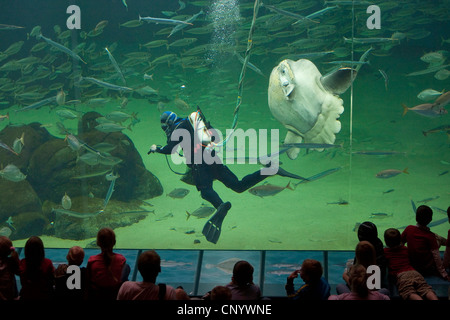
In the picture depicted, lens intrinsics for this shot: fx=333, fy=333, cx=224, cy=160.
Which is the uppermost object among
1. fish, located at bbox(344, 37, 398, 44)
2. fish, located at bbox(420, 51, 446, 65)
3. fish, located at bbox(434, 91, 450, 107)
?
fish, located at bbox(344, 37, 398, 44)

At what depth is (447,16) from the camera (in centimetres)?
569

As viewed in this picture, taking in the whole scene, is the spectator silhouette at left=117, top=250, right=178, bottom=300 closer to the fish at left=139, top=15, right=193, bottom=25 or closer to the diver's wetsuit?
the diver's wetsuit

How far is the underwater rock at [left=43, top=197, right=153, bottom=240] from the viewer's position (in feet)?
17.0

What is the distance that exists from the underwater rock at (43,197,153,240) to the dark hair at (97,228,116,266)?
3007 millimetres

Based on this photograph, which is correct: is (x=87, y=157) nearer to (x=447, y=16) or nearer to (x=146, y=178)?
(x=146, y=178)

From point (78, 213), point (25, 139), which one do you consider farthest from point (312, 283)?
point (25, 139)

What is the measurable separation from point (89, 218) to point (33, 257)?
129 inches

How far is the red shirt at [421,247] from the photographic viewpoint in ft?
7.92

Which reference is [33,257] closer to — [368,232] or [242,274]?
[242,274]

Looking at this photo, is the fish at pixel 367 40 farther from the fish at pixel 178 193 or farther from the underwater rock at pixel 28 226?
the underwater rock at pixel 28 226

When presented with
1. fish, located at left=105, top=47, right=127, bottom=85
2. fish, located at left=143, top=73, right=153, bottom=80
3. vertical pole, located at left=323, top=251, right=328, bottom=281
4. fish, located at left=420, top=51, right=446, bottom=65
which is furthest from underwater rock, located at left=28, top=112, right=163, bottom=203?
fish, located at left=420, top=51, right=446, bottom=65

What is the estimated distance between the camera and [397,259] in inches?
91.1

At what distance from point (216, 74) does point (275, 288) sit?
11.1ft

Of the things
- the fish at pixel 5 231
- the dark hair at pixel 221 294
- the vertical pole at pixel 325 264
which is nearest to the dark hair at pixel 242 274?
the dark hair at pixel 221 294
